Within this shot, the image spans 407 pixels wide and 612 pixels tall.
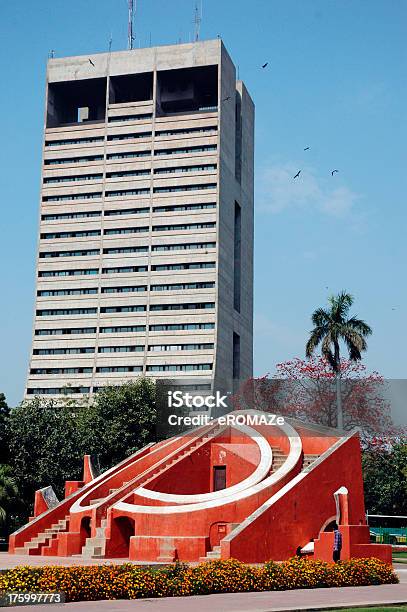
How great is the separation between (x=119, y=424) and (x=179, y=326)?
41707 mm

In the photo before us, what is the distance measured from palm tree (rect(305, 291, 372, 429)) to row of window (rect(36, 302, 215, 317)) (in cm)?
3746

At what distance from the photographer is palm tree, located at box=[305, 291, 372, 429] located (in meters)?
47.9

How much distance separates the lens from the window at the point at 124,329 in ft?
287

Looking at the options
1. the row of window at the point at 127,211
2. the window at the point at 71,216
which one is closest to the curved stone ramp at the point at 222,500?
the row of window at the point at 127,211

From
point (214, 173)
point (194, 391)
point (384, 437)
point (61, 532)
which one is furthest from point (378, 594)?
point (214, 173)

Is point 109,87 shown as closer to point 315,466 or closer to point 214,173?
point 214,173

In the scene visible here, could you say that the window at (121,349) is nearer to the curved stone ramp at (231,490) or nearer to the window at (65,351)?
the window at (65,351)

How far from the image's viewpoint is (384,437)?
4200 centimetres

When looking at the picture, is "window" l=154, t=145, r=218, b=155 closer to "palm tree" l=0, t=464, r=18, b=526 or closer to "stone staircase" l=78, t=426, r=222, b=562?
"palm tree" l=0, t=464, r=18, b=526

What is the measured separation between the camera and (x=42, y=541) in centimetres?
2680

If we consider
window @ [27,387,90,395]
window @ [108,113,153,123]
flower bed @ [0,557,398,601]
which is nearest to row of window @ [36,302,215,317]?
window @ [27,387,90,395]

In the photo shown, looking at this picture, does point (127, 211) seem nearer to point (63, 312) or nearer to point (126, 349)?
point (63, 312)

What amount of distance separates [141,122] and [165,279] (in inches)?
710

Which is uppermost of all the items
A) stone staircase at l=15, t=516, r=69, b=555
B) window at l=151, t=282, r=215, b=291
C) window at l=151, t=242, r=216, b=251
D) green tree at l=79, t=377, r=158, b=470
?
window at l=151, t=242, r=216, b=251
